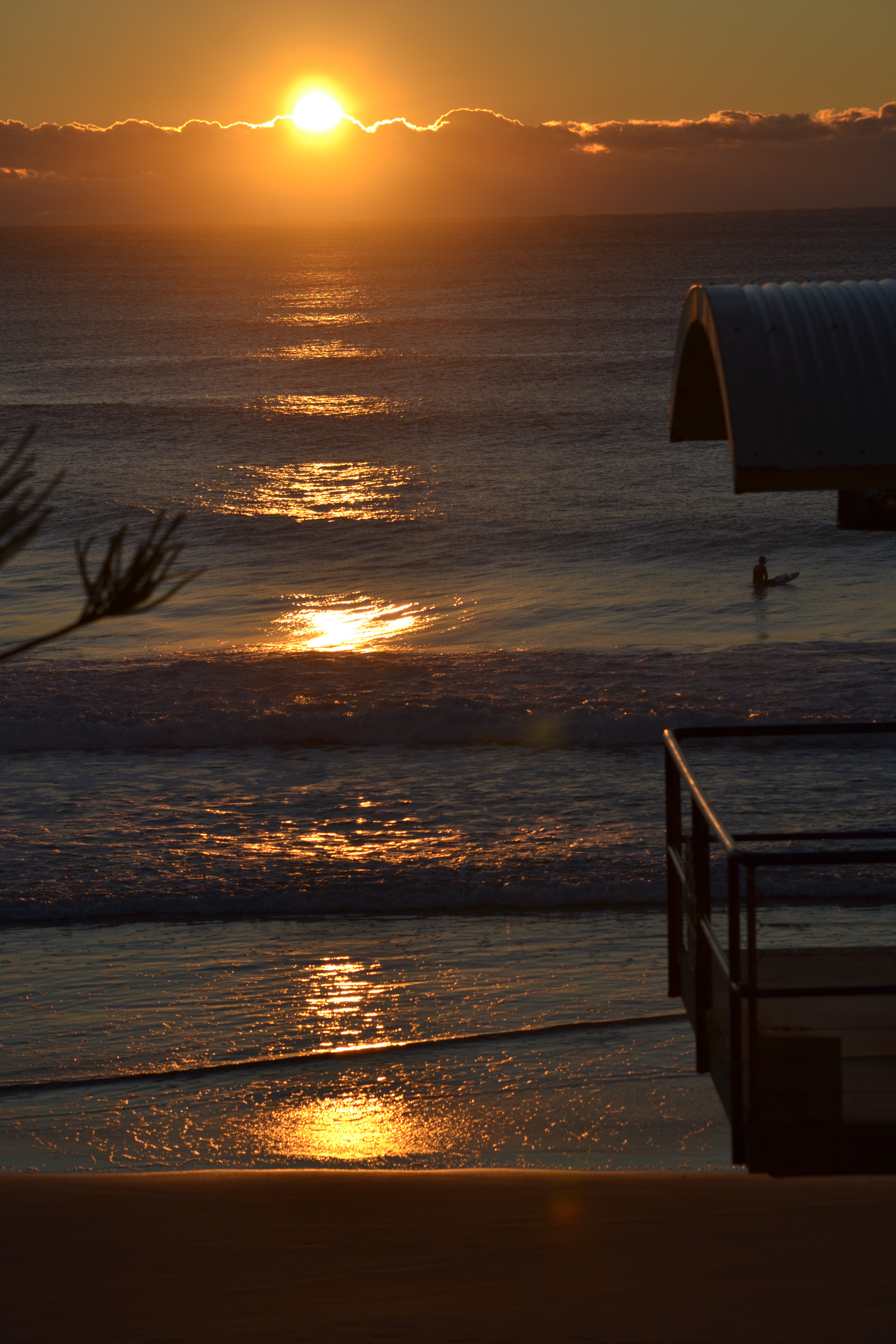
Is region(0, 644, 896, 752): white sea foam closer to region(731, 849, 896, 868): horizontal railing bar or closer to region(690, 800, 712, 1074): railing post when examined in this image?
region(690, 800, 712, 1074): railing post

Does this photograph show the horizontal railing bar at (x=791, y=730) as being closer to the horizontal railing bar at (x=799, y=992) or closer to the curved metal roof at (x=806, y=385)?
the curved metal roof at (x=806, y=385)

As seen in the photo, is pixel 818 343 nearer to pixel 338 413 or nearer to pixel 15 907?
pixel 15 907

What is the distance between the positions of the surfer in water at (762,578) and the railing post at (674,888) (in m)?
25.1

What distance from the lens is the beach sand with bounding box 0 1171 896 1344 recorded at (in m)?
5.51

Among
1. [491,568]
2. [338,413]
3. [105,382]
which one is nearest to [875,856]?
[491,568]

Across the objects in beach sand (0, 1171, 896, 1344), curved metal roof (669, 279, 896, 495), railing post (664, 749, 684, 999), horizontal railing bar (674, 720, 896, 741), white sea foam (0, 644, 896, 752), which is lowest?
white sea foam (0, 644, 896, 752)

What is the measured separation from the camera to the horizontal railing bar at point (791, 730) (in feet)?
17.9

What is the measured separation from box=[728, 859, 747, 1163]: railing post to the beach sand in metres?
1.57

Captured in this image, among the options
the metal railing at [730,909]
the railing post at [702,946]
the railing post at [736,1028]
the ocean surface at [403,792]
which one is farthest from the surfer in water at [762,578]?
the railing post at [736,1028]

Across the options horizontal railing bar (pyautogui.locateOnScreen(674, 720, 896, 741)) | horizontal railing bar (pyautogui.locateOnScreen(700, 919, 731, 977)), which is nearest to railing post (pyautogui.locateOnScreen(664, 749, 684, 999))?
horizontal railing bar (pyautogui.locateOnScreen(674, 720, 896, 741))

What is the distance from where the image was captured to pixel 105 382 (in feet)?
258

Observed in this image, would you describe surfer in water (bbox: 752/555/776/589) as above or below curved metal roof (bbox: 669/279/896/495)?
below

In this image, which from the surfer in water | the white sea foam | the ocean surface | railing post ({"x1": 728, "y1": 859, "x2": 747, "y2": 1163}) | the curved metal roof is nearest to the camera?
railing post ({"x1": 728, "y1": 859, "x2": 747, "y2": 1163})

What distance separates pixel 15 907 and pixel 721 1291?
7736 millimetres
